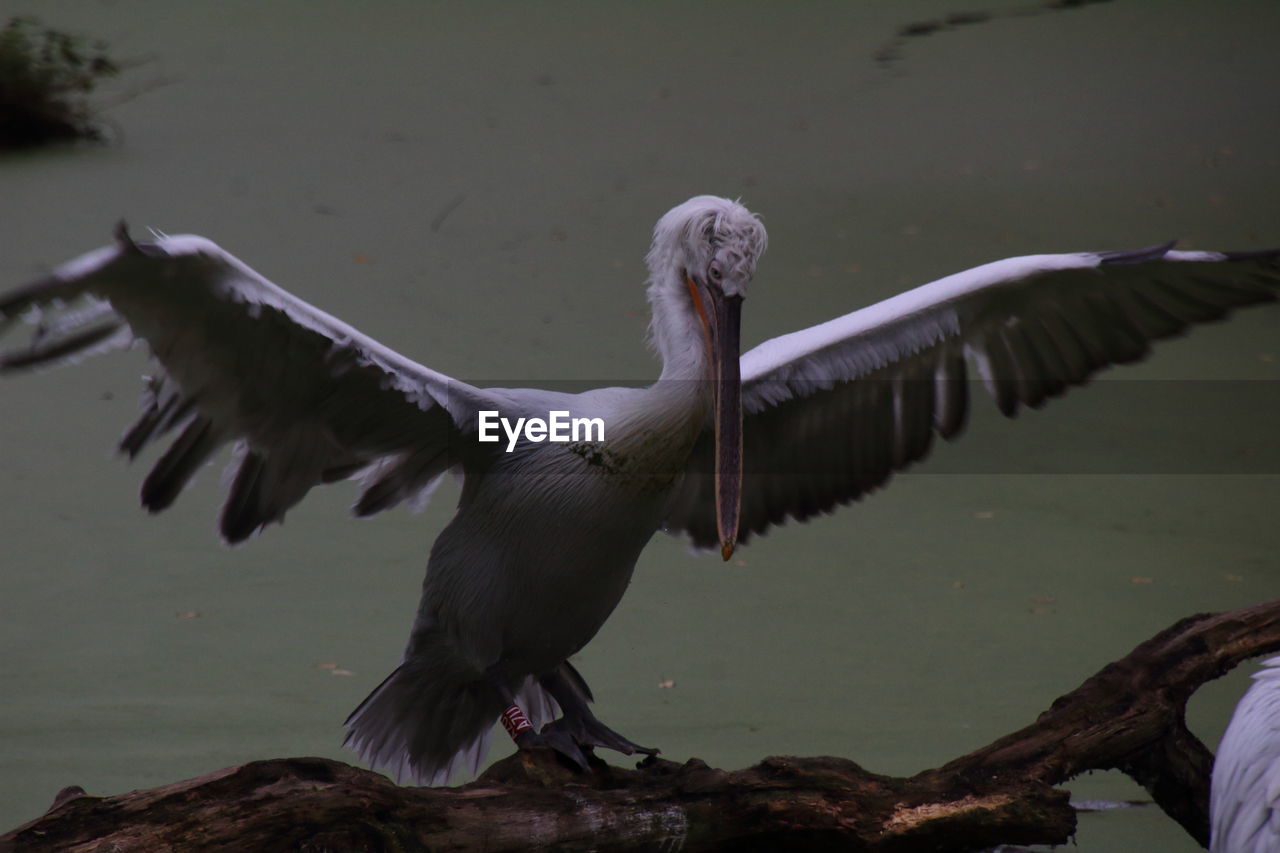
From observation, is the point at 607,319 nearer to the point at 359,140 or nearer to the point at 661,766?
the point at 359,140

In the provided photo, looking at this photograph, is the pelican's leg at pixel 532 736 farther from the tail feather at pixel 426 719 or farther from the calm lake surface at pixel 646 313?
the calm lake surface at pixel 646 313

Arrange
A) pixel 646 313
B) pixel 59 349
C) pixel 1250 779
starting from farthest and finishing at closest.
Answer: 1. pixel 646 313
2. pixel 1250 779
3. pixel 59 349

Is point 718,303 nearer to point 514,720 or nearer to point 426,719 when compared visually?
point 514,720

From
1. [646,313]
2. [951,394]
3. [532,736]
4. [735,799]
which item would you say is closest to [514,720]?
[532,736]

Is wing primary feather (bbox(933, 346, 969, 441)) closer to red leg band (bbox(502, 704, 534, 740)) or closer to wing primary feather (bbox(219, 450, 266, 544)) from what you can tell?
red leg band (bbox(502, 704, 534, 740))

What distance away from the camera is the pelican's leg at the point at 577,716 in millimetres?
2870

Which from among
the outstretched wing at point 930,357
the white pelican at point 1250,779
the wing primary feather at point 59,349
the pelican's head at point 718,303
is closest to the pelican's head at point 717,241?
the pelican's head at point 718,303

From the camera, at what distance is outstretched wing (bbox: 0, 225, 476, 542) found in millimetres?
2359

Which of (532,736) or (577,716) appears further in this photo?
(577,716)

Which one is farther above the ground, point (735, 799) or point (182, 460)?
point (182, 460)

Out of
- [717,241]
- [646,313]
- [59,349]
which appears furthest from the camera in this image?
[646,313]

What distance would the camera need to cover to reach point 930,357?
3.14 meters

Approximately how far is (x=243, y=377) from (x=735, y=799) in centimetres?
108

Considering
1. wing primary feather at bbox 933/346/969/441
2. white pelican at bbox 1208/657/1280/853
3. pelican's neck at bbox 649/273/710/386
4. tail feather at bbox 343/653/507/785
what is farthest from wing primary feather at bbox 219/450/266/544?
white pelican at bbox 1208/657/1280/853
